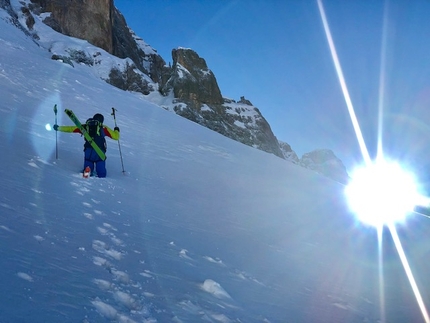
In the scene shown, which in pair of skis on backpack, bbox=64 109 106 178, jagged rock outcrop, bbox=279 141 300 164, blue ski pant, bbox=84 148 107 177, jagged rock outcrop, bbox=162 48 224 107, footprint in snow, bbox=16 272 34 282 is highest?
jagged rock outcrop, bbox=162 48 224 107

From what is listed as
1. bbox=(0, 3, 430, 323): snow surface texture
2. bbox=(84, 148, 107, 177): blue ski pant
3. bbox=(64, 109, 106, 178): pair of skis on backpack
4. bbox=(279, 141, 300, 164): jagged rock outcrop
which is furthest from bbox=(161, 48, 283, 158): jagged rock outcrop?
bbox=(84, 148, 107, 177): blue ski pant

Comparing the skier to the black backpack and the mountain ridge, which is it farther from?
the mountain ridge

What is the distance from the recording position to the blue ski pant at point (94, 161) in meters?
7.32

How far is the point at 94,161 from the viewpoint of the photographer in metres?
7.37

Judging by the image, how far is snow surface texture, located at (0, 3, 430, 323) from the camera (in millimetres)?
2881

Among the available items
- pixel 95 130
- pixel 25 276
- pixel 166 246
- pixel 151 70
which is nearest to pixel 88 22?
pixel 151 70

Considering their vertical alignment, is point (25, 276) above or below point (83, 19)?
below

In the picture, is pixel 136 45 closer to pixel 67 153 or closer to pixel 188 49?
pixel 188 49

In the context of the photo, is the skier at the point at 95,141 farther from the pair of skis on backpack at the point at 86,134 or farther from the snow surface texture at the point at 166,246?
the snow surface texture at the point at 166,246

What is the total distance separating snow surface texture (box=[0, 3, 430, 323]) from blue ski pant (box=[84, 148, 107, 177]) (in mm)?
482

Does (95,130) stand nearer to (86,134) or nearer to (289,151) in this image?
(86,134)

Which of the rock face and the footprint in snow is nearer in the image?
the footprint in snow

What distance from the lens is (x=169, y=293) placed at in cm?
332

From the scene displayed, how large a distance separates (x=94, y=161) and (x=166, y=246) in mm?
3484
